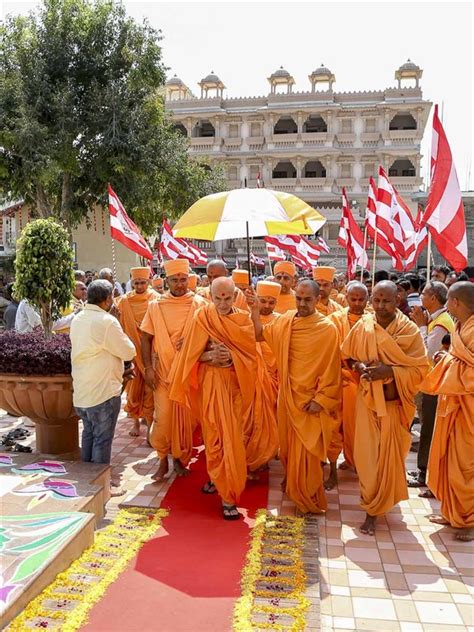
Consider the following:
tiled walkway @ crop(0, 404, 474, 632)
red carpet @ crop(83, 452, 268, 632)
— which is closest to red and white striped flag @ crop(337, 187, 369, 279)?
tiled walkway @ crop(0, 404, 474, 632)

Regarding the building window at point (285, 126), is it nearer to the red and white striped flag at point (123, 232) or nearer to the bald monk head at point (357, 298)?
the red and white striped flag at point (123, 232)

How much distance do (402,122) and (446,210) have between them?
3938 centimetres

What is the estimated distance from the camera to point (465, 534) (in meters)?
4.32

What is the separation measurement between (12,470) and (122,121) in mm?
14423

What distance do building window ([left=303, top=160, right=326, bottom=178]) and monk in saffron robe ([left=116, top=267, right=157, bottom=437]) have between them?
37595 millimetres

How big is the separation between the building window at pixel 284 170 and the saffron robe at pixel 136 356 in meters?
38.0


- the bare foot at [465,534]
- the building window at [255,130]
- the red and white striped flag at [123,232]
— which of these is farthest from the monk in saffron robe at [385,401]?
the building window at [255,130]

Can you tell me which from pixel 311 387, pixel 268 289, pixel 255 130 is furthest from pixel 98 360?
pixel 255 130

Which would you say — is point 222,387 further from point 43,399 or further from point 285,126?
point 285,126

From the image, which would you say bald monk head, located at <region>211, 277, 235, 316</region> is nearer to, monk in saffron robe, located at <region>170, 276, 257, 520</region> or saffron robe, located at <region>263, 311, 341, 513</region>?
monk in saffron robe, located at <region>170, 276, 257, 520</region>

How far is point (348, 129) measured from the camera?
4112 cm

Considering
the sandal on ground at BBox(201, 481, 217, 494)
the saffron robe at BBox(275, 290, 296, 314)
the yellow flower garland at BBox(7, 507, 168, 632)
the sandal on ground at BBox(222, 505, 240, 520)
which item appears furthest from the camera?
the saffron robe at BBox(275, 290, 296, 314)

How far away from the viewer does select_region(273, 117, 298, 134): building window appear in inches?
A: 1700

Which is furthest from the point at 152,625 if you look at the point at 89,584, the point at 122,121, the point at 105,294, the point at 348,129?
the point at 348,129
